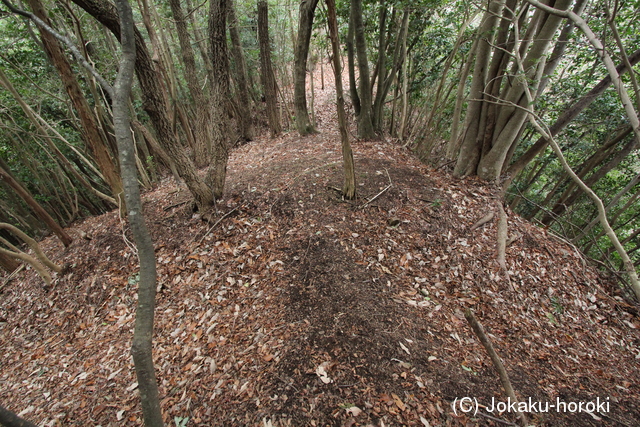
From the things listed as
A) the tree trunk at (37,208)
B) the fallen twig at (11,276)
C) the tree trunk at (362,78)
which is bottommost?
the fallen twig at (11,276)

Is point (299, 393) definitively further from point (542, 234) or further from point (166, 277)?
point (542, 234)

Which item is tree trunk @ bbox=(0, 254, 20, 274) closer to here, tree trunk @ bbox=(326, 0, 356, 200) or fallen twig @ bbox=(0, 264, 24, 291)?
fallen twig @ bbox=(0, 264, 24, 291)

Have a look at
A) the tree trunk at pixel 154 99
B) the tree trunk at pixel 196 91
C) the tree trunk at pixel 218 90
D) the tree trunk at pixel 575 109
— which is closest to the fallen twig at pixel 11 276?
the tree trunk at pixel 154 99

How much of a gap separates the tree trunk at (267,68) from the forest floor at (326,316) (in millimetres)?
4415

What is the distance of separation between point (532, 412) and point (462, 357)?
630mm

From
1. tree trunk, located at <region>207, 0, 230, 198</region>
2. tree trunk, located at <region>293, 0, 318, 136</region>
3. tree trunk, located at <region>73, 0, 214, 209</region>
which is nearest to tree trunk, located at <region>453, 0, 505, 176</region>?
tree trunk, located at <region>293, 0, 318, 136</region>

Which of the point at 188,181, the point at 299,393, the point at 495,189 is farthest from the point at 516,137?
the point at 188,181

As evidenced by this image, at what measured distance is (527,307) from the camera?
3475 millimetres

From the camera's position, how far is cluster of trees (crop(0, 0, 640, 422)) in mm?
3525

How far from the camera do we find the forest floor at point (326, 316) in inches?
96.4

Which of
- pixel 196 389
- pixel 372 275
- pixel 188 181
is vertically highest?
pixel 188 181

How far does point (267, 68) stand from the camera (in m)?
8.42

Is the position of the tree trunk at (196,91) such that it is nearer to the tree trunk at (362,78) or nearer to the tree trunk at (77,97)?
the tree trunk at (77,97)

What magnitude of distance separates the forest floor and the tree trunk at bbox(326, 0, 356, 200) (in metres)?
0.26
